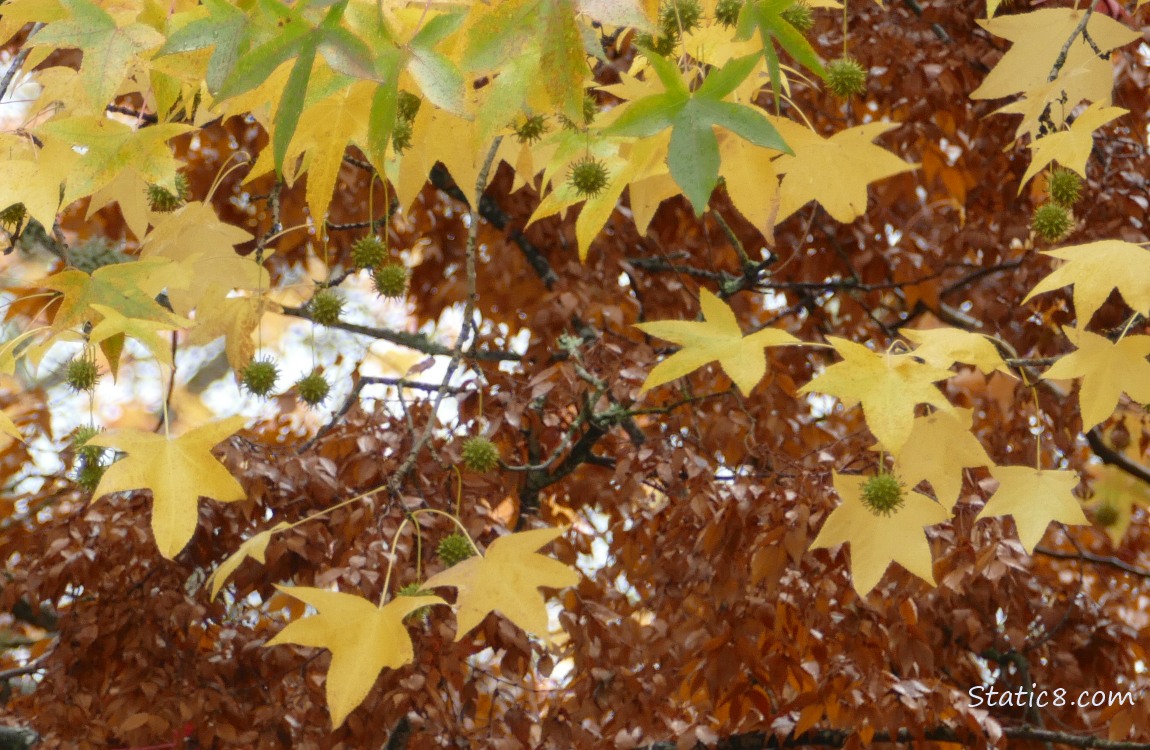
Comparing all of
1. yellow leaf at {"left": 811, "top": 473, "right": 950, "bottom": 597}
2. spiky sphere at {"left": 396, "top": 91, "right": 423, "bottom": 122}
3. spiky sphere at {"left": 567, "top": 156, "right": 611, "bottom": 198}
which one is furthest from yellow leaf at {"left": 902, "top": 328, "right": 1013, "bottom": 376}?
spiky sphere at {"left": 396, "top": 91, "right": 423, "bottom": 122}

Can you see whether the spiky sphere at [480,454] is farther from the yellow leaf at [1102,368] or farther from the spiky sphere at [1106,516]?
the spiky sphere at [1106,516]

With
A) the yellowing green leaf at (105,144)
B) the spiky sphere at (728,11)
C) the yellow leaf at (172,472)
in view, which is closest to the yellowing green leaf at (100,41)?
the yellowing green leaf at (105,144)

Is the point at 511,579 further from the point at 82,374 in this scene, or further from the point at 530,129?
the point at 82,374

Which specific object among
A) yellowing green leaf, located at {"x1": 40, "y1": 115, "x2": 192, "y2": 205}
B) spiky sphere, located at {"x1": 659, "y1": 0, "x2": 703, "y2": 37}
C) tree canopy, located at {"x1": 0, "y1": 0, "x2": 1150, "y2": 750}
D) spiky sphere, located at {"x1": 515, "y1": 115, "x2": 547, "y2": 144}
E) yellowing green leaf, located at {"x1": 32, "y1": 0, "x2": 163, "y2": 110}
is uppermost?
yellowing green leaf, located at {"x1": 32, "y1": 0, "x2": 163, "y2": 110}

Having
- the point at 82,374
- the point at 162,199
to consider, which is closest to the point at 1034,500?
the point at 162,199

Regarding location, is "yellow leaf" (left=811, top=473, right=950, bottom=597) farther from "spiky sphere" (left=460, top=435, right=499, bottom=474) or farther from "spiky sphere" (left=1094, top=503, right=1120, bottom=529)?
"spiky sphere" (left=1094, top=503, right=1120, bottom=529)

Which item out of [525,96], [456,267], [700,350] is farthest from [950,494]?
[456,267]
